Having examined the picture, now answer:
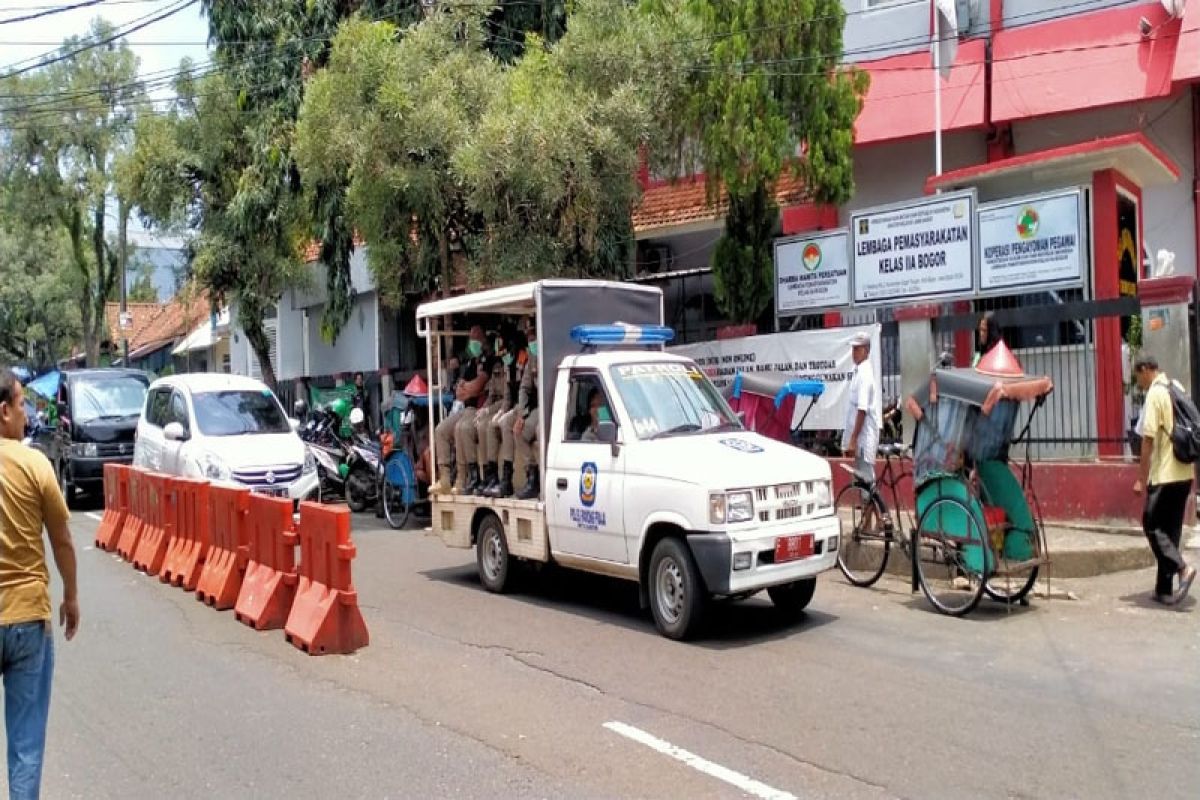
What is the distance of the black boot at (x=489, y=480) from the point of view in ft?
33.3

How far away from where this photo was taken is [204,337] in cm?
3469

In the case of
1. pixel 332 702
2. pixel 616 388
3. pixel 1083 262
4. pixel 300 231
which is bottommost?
pixel 332 702

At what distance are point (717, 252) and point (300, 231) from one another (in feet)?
31.9

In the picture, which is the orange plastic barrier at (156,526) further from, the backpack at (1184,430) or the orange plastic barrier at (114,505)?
the backpack at (1184,430)

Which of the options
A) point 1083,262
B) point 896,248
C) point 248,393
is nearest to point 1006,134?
point 896,248

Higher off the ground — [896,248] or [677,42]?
[677,42]

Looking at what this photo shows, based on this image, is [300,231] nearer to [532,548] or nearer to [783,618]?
[532,548]

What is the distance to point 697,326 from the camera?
778 inches

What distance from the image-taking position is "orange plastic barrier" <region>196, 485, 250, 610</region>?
945 cm

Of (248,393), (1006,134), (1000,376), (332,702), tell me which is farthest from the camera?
(1006,134)

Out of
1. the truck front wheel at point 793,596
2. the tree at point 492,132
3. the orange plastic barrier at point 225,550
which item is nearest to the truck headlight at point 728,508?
the truck front wheel at point 793,596

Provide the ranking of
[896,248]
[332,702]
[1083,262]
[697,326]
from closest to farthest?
1. [332,702]
2. [1083,262]
3. [896,248]
4. [697,326]

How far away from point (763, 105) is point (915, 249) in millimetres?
2705

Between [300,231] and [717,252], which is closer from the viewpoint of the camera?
[717,252]
